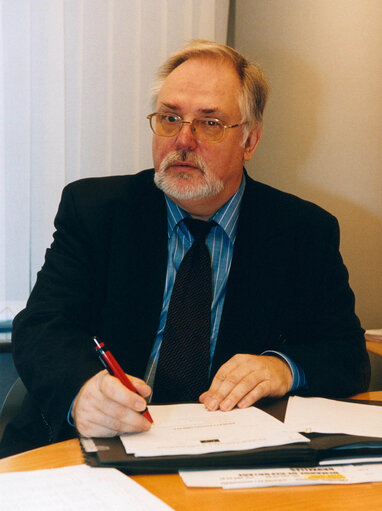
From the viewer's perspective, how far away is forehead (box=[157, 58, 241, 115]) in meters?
1.67

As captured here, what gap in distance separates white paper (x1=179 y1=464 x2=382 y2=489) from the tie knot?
0.79 metres

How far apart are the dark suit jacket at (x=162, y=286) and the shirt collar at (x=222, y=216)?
1.1 inches

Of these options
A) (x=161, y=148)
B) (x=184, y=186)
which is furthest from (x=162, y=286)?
(x=161, y=148)

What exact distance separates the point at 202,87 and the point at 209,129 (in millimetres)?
117

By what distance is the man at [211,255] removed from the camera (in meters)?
1.46

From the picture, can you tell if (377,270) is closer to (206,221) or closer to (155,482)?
(206,221)

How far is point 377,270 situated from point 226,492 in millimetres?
1493

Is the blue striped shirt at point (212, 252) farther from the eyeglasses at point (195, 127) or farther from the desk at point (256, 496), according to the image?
the desk at point (256, 496)

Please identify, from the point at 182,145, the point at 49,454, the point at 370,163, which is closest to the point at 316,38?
the point at 370,163

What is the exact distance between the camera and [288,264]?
1659mm

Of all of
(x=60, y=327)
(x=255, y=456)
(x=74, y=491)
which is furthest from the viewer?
(x=60, y=327)

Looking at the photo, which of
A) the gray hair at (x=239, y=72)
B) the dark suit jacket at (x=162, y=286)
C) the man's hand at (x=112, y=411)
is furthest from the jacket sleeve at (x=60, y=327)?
the gray hair at (x=239, y=72)

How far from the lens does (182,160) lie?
1.66 metres

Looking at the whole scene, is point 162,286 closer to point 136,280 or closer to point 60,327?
point 136,280
